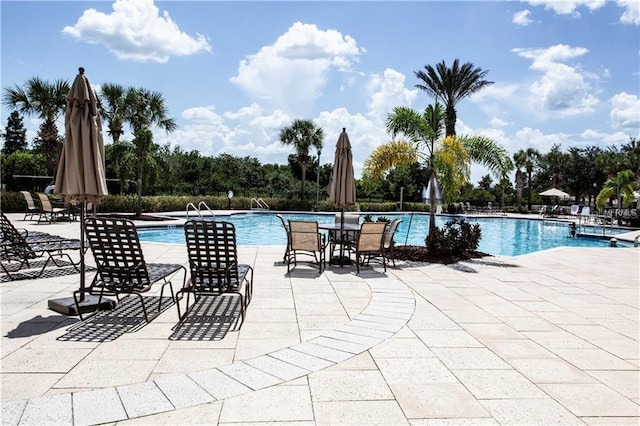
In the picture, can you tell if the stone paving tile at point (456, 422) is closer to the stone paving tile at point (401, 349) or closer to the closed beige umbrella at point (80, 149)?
the stone paving tile at point (401, 349)

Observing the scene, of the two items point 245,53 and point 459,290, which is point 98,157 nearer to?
point 459,290

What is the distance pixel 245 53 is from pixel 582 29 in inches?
383

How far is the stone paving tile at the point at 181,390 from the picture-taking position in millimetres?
2738

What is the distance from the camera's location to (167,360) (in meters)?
3.40

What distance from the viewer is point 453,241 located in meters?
9.26

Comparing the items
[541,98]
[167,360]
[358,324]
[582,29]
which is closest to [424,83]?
[541,98]

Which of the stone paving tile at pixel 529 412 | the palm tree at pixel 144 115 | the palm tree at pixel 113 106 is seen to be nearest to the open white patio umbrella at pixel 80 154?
the stone paving tile at pixel 529 412

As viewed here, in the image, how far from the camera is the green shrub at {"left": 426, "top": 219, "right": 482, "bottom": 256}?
30.2 ft

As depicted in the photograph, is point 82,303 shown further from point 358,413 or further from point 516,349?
point 516,349

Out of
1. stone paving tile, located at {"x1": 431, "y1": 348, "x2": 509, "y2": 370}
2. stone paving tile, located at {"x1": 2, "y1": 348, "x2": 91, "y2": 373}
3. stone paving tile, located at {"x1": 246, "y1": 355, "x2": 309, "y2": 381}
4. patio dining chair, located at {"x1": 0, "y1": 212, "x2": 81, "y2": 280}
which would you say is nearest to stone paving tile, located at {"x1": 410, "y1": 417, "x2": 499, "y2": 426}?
stone paving tile, located at {"x1": 431, "y1": 348, "x2": 509, "y2": 370}

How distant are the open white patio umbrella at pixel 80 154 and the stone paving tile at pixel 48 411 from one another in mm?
1955

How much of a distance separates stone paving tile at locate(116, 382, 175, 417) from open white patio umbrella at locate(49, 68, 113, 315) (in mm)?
2035

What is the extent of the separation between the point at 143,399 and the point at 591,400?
3051mm

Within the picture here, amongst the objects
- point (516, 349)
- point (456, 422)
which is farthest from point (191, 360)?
point (516, 349)
